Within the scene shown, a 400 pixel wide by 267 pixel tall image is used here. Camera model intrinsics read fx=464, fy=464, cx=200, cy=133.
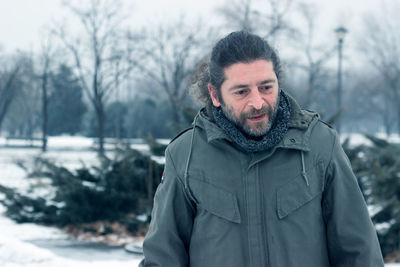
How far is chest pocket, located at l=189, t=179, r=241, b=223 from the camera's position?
190 centimetres

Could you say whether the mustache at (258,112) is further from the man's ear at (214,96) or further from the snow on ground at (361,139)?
the snow on ground at (361,139)

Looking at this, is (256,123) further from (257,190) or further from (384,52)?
(384,52)

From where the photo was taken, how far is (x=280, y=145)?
1908 millimetres

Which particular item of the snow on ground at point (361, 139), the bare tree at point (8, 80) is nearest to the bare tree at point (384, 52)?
the snow on ground at point (361, 139)

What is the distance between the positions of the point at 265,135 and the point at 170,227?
0.57 metres

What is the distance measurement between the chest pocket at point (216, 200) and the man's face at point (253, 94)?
0.28m

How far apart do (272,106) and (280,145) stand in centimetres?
18

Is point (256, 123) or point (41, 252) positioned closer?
point (256, 123)

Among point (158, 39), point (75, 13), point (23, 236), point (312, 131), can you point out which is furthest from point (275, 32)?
point (312, 131)

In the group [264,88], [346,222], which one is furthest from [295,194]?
[264,88]

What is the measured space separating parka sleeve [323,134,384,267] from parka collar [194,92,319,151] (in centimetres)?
15

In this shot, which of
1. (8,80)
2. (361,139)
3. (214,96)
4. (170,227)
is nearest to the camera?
(170,227)

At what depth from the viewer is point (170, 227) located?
1991 millimetres

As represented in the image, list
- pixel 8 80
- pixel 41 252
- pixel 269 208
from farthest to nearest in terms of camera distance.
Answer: pixel 8 80
pixel 41 252
pixel 269 208
